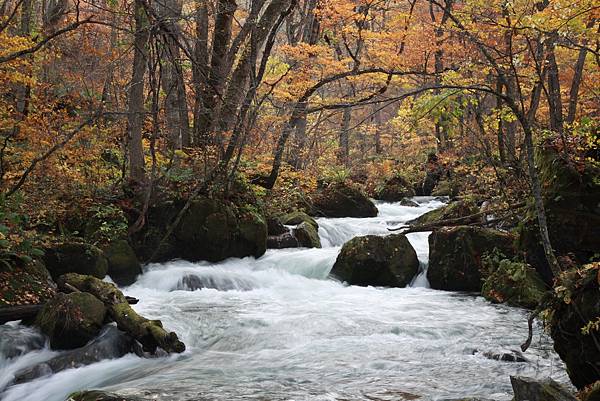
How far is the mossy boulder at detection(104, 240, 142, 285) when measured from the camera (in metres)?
9.39

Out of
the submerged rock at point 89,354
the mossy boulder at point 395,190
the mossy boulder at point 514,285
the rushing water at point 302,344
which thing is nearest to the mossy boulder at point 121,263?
the rushing water at point 302,344

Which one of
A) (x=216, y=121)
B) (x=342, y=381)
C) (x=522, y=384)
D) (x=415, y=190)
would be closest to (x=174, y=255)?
(x=216, y=121)

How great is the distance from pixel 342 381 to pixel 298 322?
8.05 feet

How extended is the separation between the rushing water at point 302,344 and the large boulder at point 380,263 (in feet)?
0.82

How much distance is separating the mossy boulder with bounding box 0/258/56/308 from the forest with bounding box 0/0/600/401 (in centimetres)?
3

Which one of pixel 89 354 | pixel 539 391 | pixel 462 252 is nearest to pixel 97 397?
pixel 89 354

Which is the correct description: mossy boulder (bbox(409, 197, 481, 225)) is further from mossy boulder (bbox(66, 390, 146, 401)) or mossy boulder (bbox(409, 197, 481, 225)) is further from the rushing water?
mossy boulder (bbox(66, 390, 146, 401))

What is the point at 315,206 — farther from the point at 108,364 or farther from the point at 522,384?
the point at 522,384

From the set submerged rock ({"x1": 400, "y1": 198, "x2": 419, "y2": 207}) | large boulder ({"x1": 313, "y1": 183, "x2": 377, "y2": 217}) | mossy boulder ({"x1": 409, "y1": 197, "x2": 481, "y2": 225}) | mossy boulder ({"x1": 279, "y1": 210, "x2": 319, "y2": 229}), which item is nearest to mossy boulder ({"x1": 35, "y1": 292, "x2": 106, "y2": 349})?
mossy boulder ({"x1": 409, "y1": 197, "x2": 481, "y2": 225})

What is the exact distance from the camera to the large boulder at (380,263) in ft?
33.0

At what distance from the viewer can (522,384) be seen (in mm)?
3596

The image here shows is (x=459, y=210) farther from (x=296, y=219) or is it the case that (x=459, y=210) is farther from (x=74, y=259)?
(x=74, y=259)

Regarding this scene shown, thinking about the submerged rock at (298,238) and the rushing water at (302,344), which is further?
the submerged rock at (298,238)

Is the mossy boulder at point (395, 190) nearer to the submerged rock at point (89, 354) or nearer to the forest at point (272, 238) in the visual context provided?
the forest at point (272, 238)
